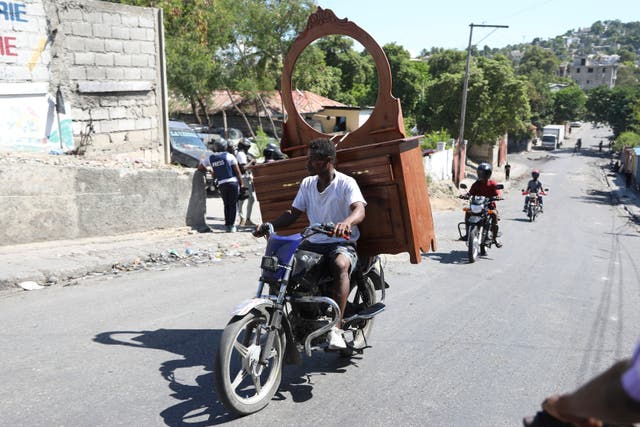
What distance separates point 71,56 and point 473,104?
3831 centimetres

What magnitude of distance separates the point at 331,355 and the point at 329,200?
142cm

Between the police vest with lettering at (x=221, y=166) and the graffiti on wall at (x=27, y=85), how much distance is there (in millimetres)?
2814

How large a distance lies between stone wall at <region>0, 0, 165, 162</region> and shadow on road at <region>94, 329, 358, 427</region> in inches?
255

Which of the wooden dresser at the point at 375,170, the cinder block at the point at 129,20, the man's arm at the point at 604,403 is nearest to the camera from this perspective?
the man's arm at the point at 604,403

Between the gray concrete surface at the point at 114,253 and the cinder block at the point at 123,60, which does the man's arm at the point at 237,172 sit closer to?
the gray concrete surface at the point at 114,253

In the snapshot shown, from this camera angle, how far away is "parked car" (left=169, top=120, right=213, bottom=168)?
17.0 m

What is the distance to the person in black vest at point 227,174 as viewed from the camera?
10.2m

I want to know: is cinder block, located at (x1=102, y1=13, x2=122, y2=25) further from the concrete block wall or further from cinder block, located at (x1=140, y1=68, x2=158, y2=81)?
cinder block, located at (x1=140, y1=68, x2=158, y2=81)

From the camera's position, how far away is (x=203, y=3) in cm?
2688

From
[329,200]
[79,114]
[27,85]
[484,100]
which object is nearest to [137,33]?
[79,114]

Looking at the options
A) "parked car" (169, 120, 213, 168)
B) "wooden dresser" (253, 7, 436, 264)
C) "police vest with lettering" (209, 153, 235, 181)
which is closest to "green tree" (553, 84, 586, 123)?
"parked car" (169, 120, 213, 168)

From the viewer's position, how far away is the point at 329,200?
4535 mm

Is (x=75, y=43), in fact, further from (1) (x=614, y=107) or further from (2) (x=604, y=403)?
(1) (x=614, y=107)

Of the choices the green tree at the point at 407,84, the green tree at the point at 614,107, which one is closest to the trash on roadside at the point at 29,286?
the green tree at the point at 407,84
